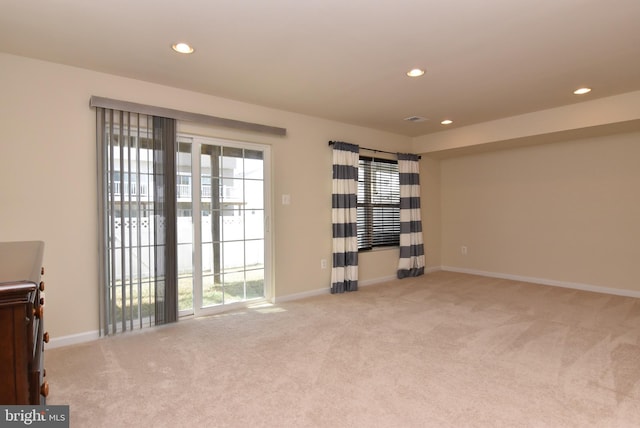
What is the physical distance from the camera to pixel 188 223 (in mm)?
3668

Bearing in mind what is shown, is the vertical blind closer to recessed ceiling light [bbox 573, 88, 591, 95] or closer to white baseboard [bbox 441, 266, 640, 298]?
recessed ceiling light [bbox 573, 88, 591, 95]

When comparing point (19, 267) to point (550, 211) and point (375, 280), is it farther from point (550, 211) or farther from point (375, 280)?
point (550, 211)

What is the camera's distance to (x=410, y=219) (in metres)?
5.67

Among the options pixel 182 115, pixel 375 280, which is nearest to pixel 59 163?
pixel 182 115

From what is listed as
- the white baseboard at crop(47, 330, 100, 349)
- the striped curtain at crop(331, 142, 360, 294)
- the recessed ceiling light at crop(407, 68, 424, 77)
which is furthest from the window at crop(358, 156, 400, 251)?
the white baseboard at crop(47, 330, 100, 349)

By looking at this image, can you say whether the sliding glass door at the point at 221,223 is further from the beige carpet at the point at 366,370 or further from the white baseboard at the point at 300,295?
the beige carpet at the point at 366,370

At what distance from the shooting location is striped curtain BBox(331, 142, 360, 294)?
4734 mm

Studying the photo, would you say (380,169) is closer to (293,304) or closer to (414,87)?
(414,87)

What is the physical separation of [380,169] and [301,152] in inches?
62.1

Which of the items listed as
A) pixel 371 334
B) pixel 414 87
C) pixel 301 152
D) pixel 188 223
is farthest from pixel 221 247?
pixel 414 87

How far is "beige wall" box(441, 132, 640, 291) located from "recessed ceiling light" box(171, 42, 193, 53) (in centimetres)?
489

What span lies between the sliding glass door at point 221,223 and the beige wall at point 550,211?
3.72 metres

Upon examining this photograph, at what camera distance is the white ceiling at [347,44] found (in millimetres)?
2162

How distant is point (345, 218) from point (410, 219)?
55.5 inches
